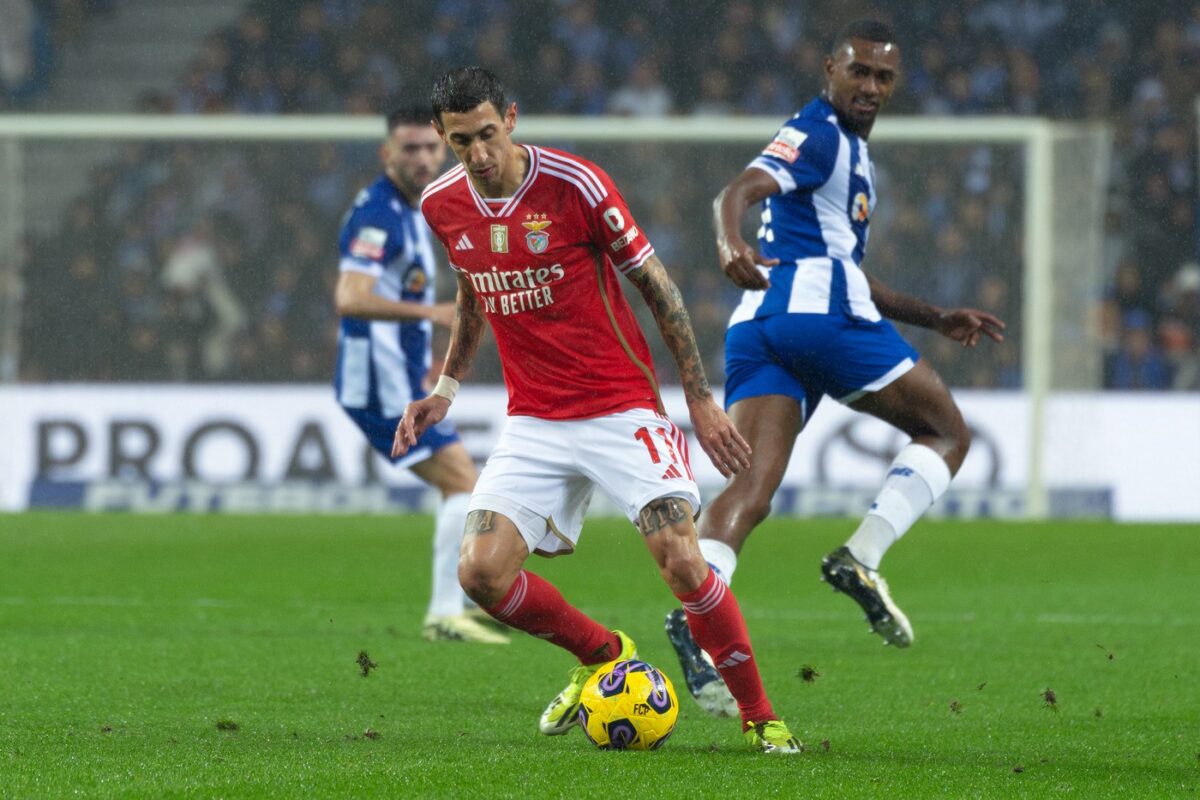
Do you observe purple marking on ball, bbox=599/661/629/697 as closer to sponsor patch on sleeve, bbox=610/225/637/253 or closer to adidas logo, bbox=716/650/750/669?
adidas logo, bbox=716/650/750/669

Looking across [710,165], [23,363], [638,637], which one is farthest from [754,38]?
[638,637]

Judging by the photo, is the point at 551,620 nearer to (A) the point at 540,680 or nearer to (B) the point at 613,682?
(B) the point at 613,682

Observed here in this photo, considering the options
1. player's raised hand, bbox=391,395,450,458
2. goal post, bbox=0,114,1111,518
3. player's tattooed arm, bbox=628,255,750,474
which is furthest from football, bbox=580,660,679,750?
goal post, bbox=0,114,1111,518

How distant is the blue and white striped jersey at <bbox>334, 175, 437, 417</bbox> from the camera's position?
8.19 metres

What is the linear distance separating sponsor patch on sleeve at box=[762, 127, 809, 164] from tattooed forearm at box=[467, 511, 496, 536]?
73.8 inches

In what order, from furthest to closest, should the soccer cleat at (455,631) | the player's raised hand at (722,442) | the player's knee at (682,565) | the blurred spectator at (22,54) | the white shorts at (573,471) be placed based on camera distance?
1. the blurred spectator at (22,54)
2. the soccer cleat at (455,631)
3. the white shorts at (573,471)
4. the player's knee at (682,565)
5. the player's raised hand at (722,442)

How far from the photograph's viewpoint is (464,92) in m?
4.95

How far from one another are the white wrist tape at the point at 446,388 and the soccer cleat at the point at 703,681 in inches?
36.7

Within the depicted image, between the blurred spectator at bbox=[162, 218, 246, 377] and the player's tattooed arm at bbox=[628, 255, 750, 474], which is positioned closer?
the player's tattooed arm at bbox=[628, 255, 750, 474]

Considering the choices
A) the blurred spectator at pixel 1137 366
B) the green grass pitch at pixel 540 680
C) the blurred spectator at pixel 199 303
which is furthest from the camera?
the blurred spectator at pixel 199 303

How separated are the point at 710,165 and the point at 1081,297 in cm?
315

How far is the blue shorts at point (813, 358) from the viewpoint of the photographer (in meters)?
6.52

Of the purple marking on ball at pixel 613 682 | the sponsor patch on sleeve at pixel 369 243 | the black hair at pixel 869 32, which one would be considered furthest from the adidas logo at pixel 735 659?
the sponsor patch on sleeve at pixel 369 243

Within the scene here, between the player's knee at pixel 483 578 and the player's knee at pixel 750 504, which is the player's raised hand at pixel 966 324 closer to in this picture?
the player's knee at pixel 750 504
